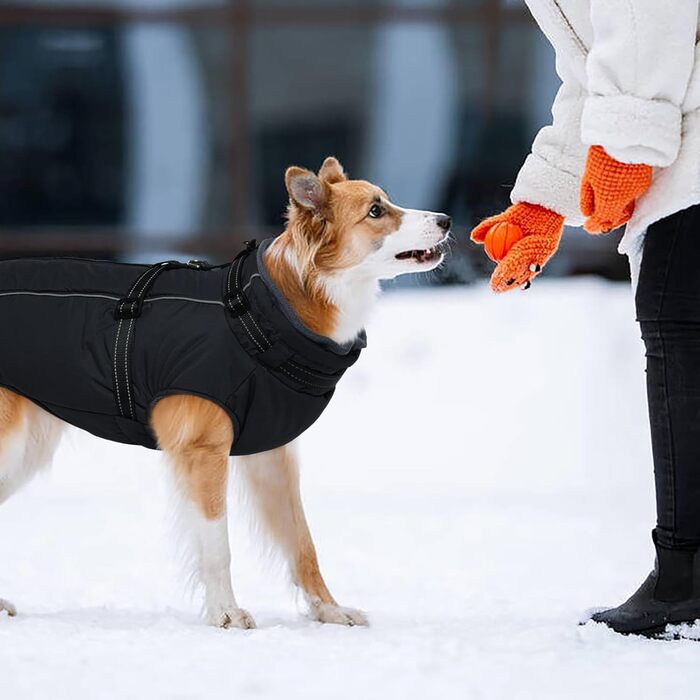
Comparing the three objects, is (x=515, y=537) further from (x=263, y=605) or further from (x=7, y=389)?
(x=7, y=389)

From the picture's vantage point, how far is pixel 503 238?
276cm

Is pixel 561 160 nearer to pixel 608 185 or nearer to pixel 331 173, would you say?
pixel 608 185

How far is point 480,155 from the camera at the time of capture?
7.65 metres

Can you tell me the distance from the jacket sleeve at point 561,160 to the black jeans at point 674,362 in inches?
11.1

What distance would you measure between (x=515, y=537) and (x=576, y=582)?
77cm

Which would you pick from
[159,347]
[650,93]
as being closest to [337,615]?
[159,347]

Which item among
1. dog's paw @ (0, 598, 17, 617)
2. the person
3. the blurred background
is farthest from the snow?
the blurred background

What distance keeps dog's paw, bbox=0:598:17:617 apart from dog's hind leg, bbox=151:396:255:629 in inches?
19.6

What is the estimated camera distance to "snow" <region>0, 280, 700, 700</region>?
2207 millimetres

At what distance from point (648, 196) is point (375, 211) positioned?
34.1 inches

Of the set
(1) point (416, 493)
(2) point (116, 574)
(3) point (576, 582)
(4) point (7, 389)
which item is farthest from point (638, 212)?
(1) point (416, 493)

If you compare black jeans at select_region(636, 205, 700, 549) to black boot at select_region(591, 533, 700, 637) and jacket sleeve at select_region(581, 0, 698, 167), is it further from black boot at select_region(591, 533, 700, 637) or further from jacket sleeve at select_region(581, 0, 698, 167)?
jacket sleeve at select_region(581, 0, 698, 167)

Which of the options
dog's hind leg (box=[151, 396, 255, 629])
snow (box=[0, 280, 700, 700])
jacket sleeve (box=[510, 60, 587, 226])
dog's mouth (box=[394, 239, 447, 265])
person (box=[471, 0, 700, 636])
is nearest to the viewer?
snow (box=[0, 280, 700, 700])

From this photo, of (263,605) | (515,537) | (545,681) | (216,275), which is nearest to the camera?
(545,681)
